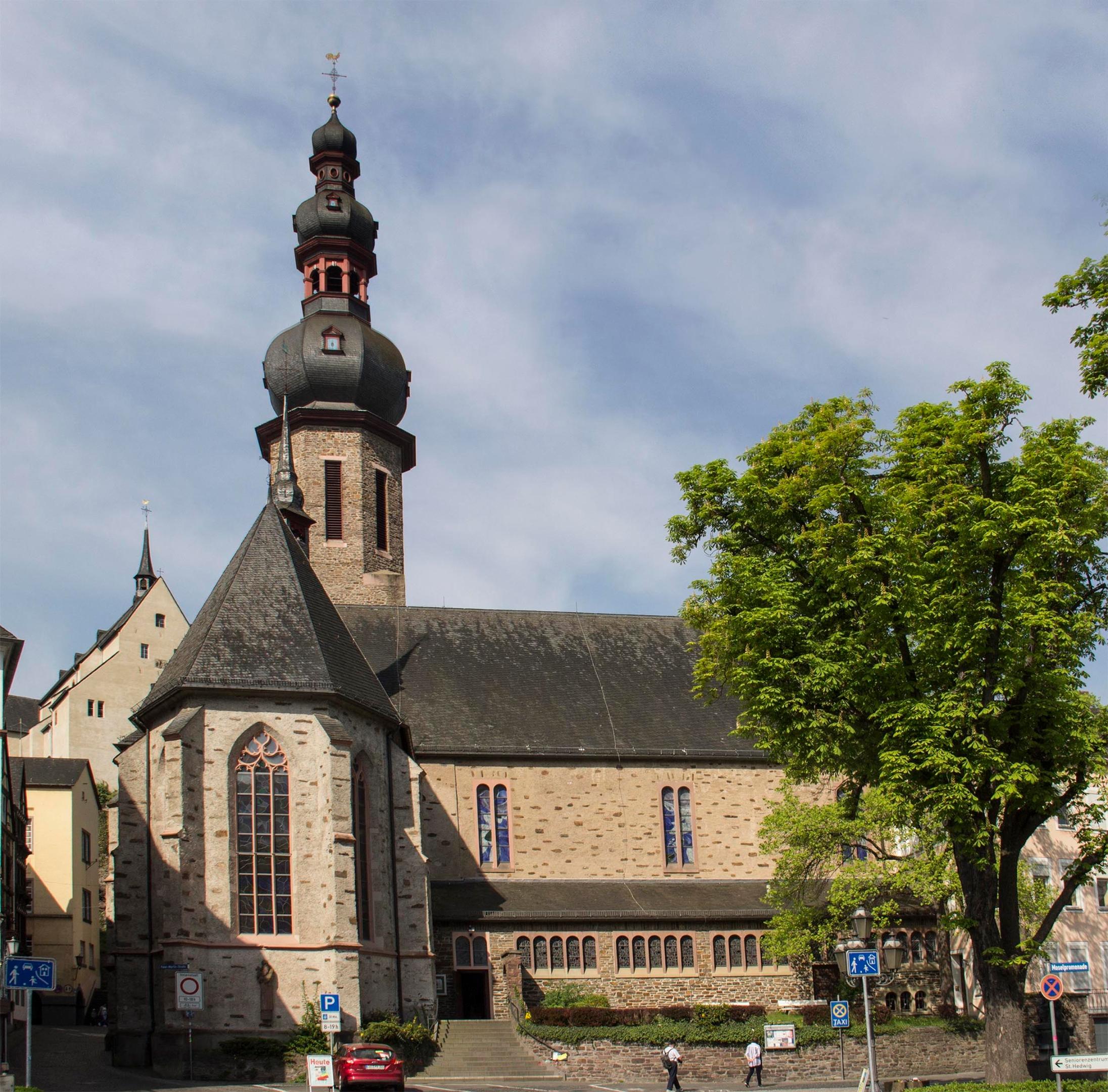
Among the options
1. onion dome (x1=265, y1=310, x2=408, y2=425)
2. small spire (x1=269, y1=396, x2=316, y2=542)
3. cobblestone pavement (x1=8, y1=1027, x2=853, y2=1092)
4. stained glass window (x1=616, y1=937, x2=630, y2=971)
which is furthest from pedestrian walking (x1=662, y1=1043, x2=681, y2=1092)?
onion dome (x1=265, y1=310, x2=408, y2=425)

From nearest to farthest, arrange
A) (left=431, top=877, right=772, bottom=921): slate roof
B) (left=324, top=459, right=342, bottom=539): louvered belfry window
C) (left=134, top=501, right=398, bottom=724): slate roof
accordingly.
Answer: (left=134, top=501, right=398, bottom=724): slate roof → (left=431, top=877, right=772, bottom=921): slate roof → (left=324, top=459, right=342, bottom=539): louvered belfry window

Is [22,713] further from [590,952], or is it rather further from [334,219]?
[590,952]

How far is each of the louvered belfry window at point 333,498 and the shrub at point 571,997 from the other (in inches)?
684

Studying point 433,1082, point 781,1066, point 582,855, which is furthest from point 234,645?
point 781,1066

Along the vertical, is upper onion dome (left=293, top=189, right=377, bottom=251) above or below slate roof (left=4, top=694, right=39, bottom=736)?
above

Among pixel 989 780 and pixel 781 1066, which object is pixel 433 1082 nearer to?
pixel 781 1066

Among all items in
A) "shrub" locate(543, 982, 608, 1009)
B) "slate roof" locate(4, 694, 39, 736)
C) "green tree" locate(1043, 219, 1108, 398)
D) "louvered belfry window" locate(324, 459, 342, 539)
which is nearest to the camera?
"green tree" locate(1043, 219, 1108, 398)

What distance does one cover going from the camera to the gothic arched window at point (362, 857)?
31844mm

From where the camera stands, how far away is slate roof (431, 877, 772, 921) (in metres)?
37.2

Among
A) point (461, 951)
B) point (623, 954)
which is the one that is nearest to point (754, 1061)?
point (623, 954)

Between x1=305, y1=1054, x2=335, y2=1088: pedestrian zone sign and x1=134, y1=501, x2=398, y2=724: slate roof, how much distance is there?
1030 cm

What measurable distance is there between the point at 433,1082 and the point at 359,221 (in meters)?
33.0

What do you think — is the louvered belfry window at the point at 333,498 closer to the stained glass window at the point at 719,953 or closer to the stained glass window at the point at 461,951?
the stained glass window at the point at 461,951

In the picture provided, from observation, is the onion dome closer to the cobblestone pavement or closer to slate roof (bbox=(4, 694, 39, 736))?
the cobblestone pavement
